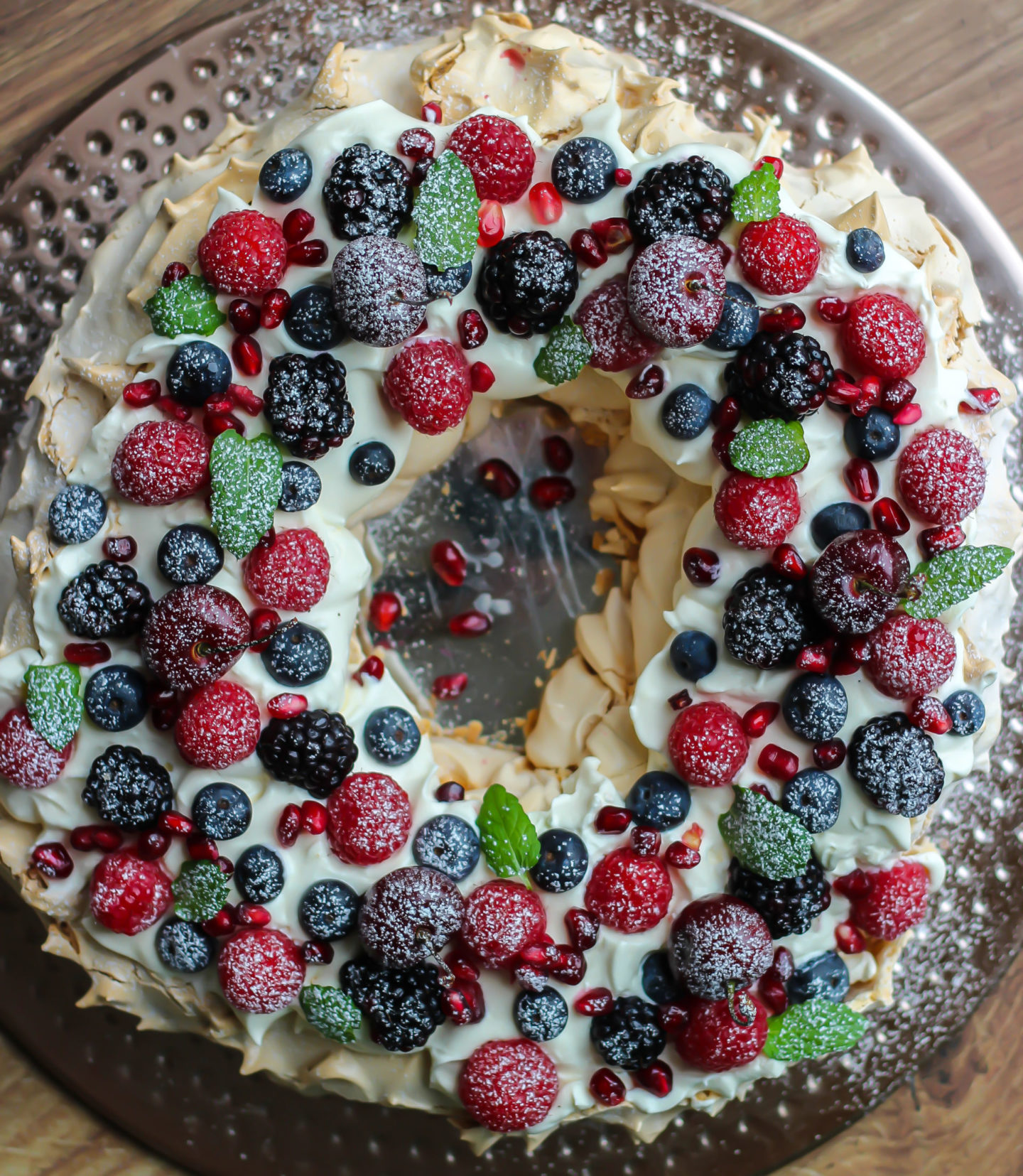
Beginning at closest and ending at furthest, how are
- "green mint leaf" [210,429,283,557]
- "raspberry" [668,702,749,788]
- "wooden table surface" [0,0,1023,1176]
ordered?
"green mint leaf" [210,429,283,557]
"raspberry" [668,702,749,788]
"wooden table surface" [0,0,1023,1176]

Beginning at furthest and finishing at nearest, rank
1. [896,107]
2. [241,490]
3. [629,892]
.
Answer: [896,107], [629,892], [241,490]

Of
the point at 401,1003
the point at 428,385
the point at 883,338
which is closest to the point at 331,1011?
the point at 401,1003

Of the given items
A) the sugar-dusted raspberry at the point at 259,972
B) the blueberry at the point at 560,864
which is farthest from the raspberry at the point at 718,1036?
the sugar-dusted raspberry at the point at 259,972

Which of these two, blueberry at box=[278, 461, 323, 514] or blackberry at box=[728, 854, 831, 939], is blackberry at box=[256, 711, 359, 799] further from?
blackberry at box=[728, 854, 831, 939]

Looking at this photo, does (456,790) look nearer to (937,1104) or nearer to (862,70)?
(937,1104)

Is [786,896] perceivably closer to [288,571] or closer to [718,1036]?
[718,1036]

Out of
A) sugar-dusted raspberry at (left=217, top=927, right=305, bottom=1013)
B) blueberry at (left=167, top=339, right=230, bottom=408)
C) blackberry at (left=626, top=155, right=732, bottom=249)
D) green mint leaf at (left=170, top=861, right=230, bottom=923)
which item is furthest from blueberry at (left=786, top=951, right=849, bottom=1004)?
blueberry at (left=167, top=339, right=230, bottom=408)

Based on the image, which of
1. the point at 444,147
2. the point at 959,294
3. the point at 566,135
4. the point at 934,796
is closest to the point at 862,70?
the point at 959,294
